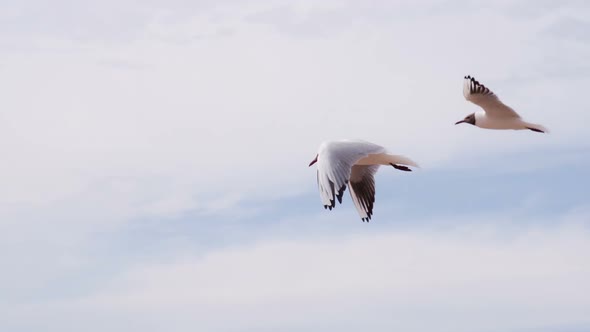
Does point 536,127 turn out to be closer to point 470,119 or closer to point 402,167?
point 470,119

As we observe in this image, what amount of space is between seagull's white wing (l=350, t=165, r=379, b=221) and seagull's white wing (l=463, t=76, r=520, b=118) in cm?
223

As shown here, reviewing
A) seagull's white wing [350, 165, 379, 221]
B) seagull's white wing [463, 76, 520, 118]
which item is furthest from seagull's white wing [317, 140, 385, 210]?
seagull's white wing [463, 76, 520, 118]

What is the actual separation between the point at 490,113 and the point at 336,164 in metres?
4.58

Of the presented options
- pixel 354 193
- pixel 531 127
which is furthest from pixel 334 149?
pixel 531 127

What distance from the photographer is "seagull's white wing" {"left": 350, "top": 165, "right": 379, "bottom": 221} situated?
25.4 m

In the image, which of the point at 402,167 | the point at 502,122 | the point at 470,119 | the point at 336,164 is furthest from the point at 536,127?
the point at 336,164

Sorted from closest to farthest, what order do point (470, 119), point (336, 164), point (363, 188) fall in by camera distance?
point (336, 164) < point (363, 188) < point (470, 119)

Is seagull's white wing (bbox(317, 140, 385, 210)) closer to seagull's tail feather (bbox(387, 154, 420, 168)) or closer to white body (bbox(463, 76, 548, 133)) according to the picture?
seagull's tail feather (bbox(387, 154, 420, 168))

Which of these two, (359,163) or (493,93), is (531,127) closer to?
(493,93)

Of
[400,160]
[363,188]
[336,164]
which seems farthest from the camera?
[363,188]

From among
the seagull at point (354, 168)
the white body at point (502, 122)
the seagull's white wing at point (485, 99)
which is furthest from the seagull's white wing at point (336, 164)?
the white body at point (502, 122)

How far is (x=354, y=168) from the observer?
25.5m

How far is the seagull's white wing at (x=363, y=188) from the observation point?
25.4 m

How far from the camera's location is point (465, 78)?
81.1 ft
